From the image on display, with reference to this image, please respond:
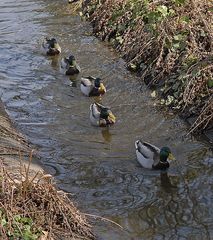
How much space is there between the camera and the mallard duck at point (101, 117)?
10137mm

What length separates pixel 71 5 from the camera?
19.6 m

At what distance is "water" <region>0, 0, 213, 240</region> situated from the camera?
284 inches

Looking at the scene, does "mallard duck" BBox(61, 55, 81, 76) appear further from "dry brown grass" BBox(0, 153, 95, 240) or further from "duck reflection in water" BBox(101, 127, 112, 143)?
"dry brown grass" BBox(0, 153, 95, 240)

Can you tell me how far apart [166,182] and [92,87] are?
3.98 m

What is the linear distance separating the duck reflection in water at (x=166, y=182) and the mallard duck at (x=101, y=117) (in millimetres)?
2029

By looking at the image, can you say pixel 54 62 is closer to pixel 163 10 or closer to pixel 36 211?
pixel 163 10

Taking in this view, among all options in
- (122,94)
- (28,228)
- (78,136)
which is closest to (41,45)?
(122,94)

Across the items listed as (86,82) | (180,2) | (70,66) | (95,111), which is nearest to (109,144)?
(95,111)

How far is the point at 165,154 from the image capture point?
8539 mm

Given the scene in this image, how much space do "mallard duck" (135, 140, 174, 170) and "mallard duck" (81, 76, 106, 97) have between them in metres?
3.06

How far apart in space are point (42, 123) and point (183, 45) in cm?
354

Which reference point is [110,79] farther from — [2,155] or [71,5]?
[71,5]

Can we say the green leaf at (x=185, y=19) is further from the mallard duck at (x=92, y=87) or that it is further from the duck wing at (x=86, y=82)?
the duck wing at (x=86, y=82)

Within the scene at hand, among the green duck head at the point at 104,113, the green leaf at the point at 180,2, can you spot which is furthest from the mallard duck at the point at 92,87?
the green leaf at the point at 180,2
